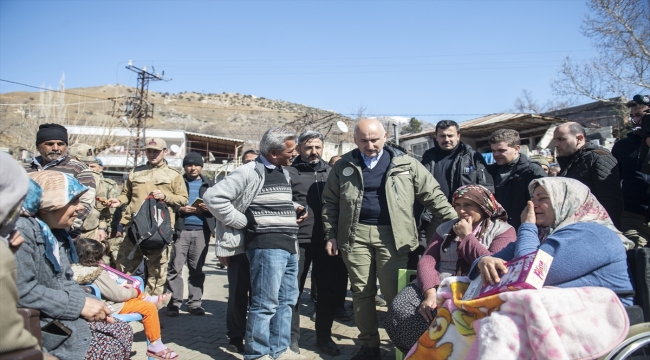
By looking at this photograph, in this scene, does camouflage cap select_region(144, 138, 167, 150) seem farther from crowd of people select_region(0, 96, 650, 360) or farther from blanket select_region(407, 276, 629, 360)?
blanket select_region(407, 276, 629, 360)

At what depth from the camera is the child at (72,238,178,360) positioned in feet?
11.1

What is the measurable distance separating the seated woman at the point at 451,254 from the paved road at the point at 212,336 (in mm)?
1081

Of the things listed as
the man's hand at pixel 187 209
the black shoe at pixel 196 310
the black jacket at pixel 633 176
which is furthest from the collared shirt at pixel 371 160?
the black shoe at pixel 196 310

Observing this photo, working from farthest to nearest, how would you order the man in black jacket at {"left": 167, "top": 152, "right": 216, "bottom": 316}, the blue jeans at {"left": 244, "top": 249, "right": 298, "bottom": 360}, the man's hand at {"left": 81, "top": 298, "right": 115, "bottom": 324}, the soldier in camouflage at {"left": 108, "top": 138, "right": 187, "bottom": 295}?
the man in black jacket at {"left": 167, "top": 152, "right": 216, "bottom": 316} < the soldier in camouflage at {"left": 108, "top": 138, "right": 187, "bottom": 295} < the blue jeans at {"left": 244, "top": 249, "right": 298, "bottom": 360} < the man's hand at {"left": 81, "top": 298, "right": 115, "bottom": 324}

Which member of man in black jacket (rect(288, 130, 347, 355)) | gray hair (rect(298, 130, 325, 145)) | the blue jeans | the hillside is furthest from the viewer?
the hillside

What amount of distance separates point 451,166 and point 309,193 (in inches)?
61.0

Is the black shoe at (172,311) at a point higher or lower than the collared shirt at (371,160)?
lower

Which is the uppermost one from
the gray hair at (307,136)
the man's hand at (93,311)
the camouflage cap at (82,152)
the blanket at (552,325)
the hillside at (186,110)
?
the hillside at (186,110)

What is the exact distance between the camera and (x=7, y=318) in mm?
1649

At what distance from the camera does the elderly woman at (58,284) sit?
231cm

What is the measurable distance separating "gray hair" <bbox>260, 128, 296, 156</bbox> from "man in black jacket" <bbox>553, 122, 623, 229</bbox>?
2.66 metres

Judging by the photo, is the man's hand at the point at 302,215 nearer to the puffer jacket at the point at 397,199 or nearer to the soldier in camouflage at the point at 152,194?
the puffer jacket at the point at 397,199

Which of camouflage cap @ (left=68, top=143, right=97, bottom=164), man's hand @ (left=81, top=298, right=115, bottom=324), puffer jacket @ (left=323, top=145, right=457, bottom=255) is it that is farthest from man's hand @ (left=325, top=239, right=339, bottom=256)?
camouflage cap @ (left=68, top=143, right=97, bottom=164)

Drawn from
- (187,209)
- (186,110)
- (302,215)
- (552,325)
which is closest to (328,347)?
(302,215)
